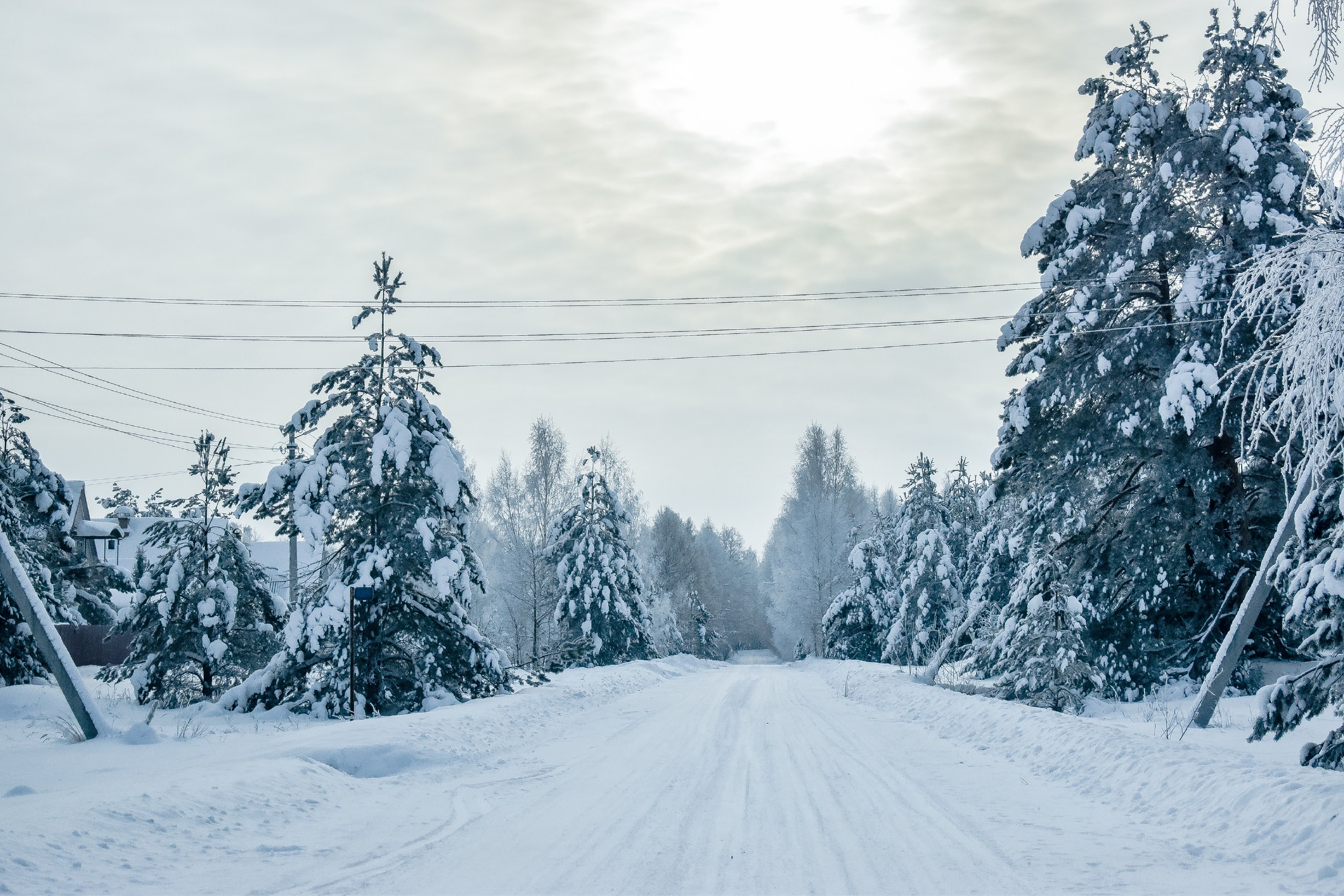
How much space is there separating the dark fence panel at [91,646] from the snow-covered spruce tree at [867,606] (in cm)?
3450

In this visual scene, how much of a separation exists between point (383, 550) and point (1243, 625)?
48.3ft

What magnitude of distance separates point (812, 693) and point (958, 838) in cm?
1755

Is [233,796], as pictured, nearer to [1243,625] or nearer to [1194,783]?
[1194,783]

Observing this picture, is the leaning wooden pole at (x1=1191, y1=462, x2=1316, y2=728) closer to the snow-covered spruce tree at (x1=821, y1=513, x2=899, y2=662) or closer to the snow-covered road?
the snow-covered road

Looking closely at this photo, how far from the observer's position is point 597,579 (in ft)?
126

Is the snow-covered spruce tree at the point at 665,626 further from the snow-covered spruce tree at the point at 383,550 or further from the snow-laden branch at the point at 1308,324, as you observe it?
the snow-laden branch at the point at 1308,324

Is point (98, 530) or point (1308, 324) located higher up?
point (98, 530)

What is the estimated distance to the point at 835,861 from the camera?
644 cm

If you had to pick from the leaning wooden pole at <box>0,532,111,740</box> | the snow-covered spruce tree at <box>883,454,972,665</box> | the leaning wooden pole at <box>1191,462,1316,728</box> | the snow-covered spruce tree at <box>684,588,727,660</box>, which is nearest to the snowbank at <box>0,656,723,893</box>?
the leaning wooden pole at <box>0,532,111,740</box>

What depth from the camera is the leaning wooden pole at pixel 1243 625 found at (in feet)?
36.2

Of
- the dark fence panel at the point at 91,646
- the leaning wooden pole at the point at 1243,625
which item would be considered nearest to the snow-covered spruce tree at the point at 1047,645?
the leaning wooden pole at the point at 1243,625

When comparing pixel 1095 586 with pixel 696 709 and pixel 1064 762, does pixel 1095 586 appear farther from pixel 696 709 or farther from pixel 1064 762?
pixel 1064 762

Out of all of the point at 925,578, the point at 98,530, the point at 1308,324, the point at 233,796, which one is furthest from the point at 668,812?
the point at 98,530

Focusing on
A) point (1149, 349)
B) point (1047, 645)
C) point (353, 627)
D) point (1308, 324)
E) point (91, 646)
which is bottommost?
point (91, 646)
